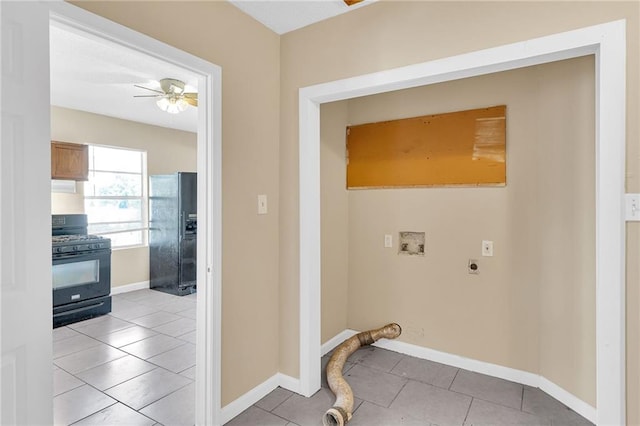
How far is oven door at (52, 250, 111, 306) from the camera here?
3.94m

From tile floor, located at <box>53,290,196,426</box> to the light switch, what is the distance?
1.38 m

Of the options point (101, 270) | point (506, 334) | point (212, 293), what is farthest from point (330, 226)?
point (101, 270)

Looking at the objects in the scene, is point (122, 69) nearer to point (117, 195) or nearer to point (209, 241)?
point (209, 241)

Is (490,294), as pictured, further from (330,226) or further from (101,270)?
(101,270)

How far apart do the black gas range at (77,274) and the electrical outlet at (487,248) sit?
4.29m

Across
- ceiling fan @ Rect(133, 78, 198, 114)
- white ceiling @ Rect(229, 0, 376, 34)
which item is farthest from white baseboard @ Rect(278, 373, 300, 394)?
ceiling fan @ Rect(133, 78, 198, 114)

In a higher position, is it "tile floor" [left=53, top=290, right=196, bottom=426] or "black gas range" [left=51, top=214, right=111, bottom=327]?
"black gas range" [left=51, top=214, right=111, bottom=327]

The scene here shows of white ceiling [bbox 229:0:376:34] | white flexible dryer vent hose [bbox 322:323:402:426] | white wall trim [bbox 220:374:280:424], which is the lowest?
white wall trim [bbox 220:374:280:424]

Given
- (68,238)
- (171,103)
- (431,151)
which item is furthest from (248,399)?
(68,238)

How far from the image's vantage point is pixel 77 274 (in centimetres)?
414

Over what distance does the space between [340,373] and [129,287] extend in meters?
4.19

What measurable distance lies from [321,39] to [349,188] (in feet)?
4.50

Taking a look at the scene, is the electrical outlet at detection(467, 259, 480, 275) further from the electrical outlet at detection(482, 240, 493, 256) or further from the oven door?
the oven door

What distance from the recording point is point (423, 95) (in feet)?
9.66
